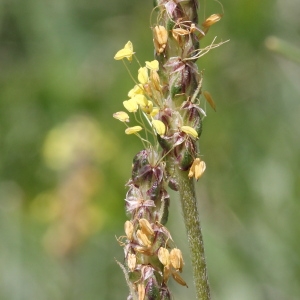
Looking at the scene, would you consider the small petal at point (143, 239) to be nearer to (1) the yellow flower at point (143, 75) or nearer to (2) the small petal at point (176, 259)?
(2) the small petal at point (176, 259)

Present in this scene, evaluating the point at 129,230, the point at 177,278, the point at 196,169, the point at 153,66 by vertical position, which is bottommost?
the point at 177,278

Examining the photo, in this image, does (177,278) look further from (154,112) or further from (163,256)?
(154,112)

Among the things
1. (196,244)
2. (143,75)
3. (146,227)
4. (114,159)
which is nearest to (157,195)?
(146,227)

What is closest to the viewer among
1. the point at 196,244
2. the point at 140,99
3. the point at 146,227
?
the point at 196,244

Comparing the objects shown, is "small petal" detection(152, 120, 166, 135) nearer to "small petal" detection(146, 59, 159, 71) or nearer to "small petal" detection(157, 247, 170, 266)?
"small petal" detection(146, 59, 159, 71)

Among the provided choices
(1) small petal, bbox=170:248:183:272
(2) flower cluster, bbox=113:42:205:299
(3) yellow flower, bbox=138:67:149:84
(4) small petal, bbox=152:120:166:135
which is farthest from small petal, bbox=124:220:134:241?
(3) yellow flower, bbox=138:67:149:84
